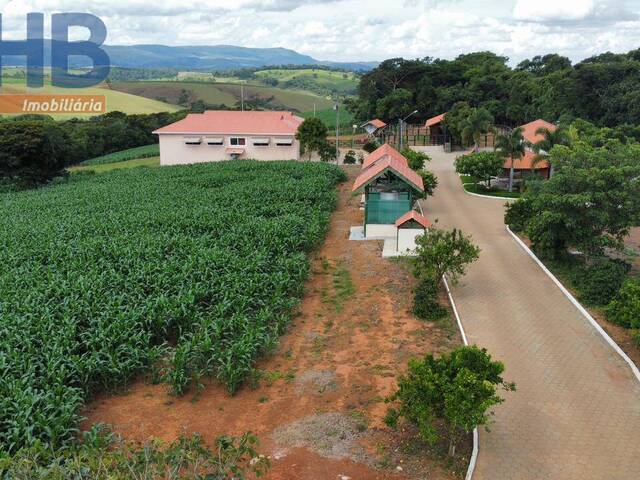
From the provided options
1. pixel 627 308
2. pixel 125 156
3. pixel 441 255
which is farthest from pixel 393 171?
pixel 125 156

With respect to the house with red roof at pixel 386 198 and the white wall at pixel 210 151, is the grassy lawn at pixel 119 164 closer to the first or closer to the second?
the white wall at pixel 210 151

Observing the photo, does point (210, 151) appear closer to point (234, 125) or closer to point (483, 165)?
point (234, 125)

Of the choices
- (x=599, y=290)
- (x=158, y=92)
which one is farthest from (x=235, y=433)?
(x=158, y=92)

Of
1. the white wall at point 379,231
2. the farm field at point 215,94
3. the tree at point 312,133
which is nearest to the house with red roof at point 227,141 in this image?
the tree at point 312,133

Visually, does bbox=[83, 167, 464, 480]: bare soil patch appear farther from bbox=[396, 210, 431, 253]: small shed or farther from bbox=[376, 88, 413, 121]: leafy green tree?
bbox=[376, 88, 413, 121]: leafy green tree

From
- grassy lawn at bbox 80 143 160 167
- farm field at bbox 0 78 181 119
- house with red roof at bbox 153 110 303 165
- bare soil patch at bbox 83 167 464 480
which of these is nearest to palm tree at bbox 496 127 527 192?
bare soil patch at bbox 83 167 464 480

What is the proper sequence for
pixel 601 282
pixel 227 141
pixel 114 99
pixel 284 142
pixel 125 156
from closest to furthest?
pixel 601 282 → pixel 284 142 → pixel 227 141 → pixel 125 156 → pixel 114 99

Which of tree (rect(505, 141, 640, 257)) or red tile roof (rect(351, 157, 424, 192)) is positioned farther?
red tile roof (rect(351, 157, 424, 192))
